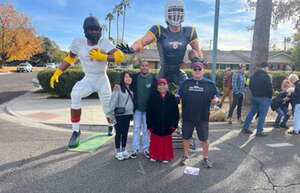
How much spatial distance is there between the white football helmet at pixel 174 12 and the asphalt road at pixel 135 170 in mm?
2383

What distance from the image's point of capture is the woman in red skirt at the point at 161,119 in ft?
10.5

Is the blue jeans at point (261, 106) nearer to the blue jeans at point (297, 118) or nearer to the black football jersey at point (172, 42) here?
the blue jeans at point (297, 118)

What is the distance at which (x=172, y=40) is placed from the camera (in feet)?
11.9

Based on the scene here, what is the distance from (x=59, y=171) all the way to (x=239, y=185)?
2.50 meters

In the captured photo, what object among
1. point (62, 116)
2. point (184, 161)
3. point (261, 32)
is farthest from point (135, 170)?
point (261, 32)

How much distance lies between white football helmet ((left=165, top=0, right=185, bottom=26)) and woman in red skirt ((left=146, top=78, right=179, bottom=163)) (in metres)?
1.13

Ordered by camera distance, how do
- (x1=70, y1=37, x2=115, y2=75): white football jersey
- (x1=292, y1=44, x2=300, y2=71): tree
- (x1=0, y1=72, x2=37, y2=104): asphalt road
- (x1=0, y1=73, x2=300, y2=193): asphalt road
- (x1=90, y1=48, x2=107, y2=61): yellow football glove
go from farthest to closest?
(x1=292, y1=44, x2=300, y2=71): tree < (x1=0, y1=72, x2=37, y2=104): asphalt road < (x1=70, y1=37, x2=115, y2=75): white football jersey < (x1=90, y1=48, x2=107, y2=61): yellow football glove < (x1=0, y1=73, x2=300, y2=193): asphalt road

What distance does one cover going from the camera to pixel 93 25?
3.61 m

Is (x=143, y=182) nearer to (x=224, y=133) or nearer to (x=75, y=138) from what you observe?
(x=75, y=138)

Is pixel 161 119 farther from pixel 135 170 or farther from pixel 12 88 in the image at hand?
pixel 12 88

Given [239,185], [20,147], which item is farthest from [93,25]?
[239,185]

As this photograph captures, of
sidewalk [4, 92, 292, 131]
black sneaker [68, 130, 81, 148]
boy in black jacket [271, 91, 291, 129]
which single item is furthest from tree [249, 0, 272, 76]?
black sneaker [68, 130, 81, 148]

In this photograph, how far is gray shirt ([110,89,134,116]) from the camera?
3178 millimetres

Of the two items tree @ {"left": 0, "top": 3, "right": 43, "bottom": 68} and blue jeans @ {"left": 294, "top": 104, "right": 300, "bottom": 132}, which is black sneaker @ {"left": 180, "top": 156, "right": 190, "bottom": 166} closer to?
blue jeans @ {"left": 294, "top": 104, "right": 300, "bottom": 132}
